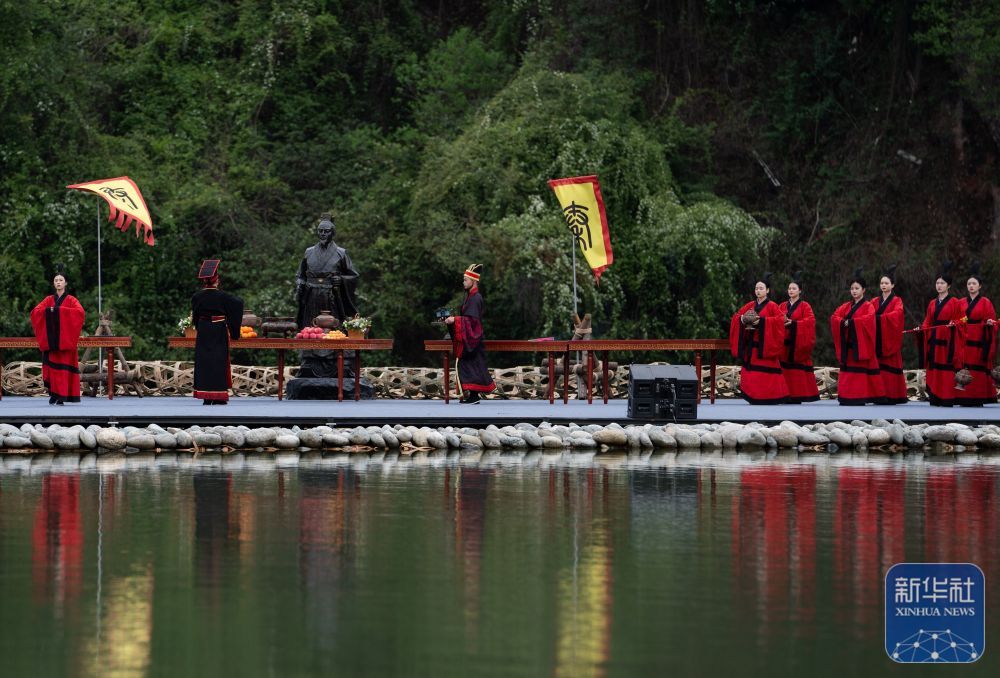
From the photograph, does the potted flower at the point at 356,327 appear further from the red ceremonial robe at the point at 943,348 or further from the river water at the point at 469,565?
the red ceremonial robe at the point at 943,348

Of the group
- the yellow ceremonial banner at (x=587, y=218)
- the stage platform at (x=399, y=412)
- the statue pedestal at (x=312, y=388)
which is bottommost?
the stage platform at (x=399, y=412)

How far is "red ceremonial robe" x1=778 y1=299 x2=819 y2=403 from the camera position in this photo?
65.2 feet

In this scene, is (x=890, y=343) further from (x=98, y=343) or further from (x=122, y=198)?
(x=122, y=198)

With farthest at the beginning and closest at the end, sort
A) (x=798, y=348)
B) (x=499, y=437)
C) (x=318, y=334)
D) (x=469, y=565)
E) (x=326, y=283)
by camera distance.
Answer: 1. (x=326, y=283)
2. (x=798, y=348)
3. (x=318, y=334)
4. (x=499, y=437)
5. (x=469, y=565)

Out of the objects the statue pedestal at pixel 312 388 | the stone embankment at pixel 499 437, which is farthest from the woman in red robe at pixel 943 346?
the statue pedestal at pixel 312 388

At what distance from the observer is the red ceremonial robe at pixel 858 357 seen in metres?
19.8

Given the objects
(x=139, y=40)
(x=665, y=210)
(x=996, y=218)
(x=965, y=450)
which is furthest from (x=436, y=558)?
(x=139, y=40)

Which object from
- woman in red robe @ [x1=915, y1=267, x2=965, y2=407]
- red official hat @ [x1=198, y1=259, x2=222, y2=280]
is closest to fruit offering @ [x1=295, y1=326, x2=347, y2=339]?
red official hat @ [x1=198, y1=259, x2=222, y2=280]

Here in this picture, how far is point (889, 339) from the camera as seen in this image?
19766mm

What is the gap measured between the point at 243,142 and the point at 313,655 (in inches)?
963

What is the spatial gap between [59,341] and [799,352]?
871 centimetres

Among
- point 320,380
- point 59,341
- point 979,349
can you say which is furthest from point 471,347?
point 979,349

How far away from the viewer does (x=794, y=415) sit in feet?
57.1

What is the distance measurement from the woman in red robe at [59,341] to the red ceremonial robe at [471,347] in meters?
4.25
